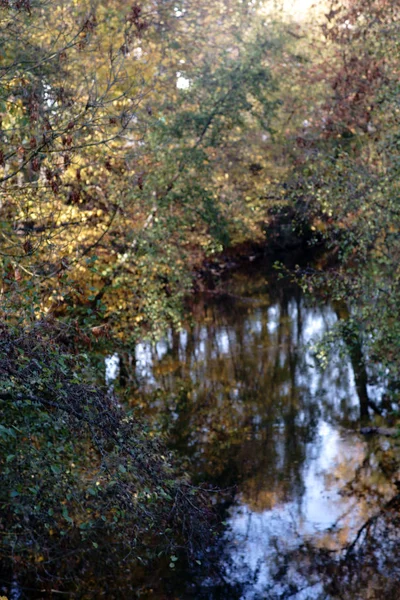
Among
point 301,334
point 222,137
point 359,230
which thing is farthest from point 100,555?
point 301,334

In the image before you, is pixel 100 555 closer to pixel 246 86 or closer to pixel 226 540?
pixel 226 540

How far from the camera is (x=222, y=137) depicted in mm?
19203

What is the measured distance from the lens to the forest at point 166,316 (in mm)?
7438

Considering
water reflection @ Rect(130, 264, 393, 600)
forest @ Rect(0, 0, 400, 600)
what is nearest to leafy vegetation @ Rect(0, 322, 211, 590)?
forest @ Rect(0, 0, 400, 600)

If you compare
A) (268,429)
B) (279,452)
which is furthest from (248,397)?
(279,452)

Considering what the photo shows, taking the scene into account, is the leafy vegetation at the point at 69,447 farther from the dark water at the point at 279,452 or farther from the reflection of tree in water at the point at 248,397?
the reflection of tree in water at the point at 248,397

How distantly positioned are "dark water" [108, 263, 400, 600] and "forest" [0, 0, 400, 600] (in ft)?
0.26

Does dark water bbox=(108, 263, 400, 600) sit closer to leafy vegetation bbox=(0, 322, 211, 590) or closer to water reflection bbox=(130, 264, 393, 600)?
water reflection bbox=(130, 264, 393, 600)

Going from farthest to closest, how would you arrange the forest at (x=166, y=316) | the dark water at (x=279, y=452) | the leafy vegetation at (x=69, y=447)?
the dark water at (x=279, y=452), the forest at (x=166, y=316), the leafy vegetation at (x=69, y=447)

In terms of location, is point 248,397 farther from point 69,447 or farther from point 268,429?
point 69,447

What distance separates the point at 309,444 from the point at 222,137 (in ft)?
24.8

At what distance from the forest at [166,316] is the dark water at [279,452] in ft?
0.26

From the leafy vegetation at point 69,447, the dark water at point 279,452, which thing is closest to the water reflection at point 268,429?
the dark water at point 279,452

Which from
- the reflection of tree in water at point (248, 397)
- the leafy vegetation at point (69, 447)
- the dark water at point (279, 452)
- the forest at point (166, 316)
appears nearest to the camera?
the leafy vegetation at point (69, 447)
